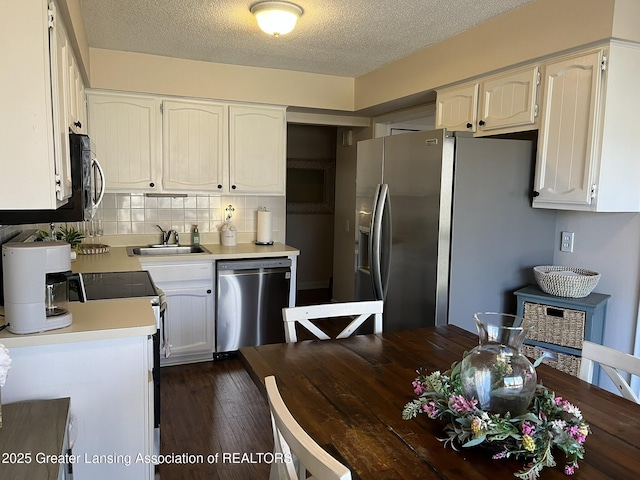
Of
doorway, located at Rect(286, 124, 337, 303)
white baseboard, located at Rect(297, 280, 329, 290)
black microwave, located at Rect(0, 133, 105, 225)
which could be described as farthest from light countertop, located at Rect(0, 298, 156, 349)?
white baseboard, located at Rect(297, 280, 329, 290)

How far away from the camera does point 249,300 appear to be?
3789 millimetres

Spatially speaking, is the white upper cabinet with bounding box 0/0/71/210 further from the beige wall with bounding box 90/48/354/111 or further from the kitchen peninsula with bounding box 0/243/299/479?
the beige wall with bounding box 90/48/354/111

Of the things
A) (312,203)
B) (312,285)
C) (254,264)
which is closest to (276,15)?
(254,264)

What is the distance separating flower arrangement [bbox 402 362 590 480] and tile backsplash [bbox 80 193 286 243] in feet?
11.3

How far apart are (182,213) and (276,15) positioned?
2.14 meters

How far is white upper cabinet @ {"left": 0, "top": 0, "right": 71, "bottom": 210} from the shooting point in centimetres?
147

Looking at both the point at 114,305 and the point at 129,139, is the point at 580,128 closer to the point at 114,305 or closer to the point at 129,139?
the point at 114,305

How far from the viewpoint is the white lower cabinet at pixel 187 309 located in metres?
3.57

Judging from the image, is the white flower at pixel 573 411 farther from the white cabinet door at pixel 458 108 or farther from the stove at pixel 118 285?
the white cabinet door at pixel 458 108

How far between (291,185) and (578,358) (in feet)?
14.5

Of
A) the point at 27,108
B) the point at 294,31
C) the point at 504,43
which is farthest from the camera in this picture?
the point at 294,31

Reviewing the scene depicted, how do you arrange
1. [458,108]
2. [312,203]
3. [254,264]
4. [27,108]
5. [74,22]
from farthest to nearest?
[312,203] < [254,264] < [458,108] < [74,22] < [27,108]

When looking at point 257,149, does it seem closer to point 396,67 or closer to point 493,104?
point 396,67

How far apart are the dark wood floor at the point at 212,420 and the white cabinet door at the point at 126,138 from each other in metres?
1.54
